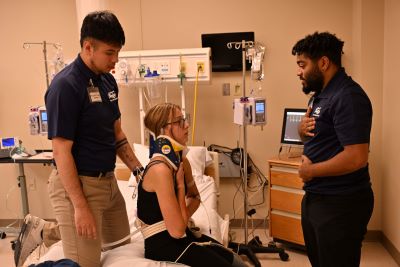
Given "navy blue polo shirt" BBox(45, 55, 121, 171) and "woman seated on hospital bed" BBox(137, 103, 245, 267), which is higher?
"navy blue polo shirt" BBox(45, 55, 121, 171)

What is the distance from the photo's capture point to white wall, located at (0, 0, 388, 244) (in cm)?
337

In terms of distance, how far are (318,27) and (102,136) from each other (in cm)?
255

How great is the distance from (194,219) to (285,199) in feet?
3.60

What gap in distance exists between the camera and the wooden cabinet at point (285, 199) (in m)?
3.17

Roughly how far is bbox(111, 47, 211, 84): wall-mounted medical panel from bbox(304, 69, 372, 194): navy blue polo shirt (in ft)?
5.24

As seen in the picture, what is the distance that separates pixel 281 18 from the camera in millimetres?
3588

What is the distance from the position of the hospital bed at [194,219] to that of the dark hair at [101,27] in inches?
37.5

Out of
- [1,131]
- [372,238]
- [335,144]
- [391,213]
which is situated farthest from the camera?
[1,131]

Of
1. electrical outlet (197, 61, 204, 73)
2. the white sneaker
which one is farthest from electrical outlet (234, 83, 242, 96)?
the white sneaker

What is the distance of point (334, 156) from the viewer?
1771 millimetres

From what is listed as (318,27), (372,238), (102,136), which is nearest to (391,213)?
(372,238)

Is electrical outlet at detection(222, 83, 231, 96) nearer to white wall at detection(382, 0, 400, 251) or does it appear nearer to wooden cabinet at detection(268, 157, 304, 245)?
wooden cabinet at detection(268, 157, 304, 245)

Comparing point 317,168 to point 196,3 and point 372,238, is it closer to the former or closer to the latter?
point 372,238

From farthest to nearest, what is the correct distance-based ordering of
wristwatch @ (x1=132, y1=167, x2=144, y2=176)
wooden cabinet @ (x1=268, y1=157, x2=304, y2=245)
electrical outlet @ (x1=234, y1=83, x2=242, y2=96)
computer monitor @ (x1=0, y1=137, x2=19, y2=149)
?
electrical outlet @ (x1=234, y1=83, x2=242, y2=96) → computer monitor @ (x1=0, y1=137, x2=19, y2=149) → wooden cabinet @ (x1=268, y1=157, x2=304, y2=245) → wristwatch @ (x1=132, y1=167, x2=144, y2=176)
